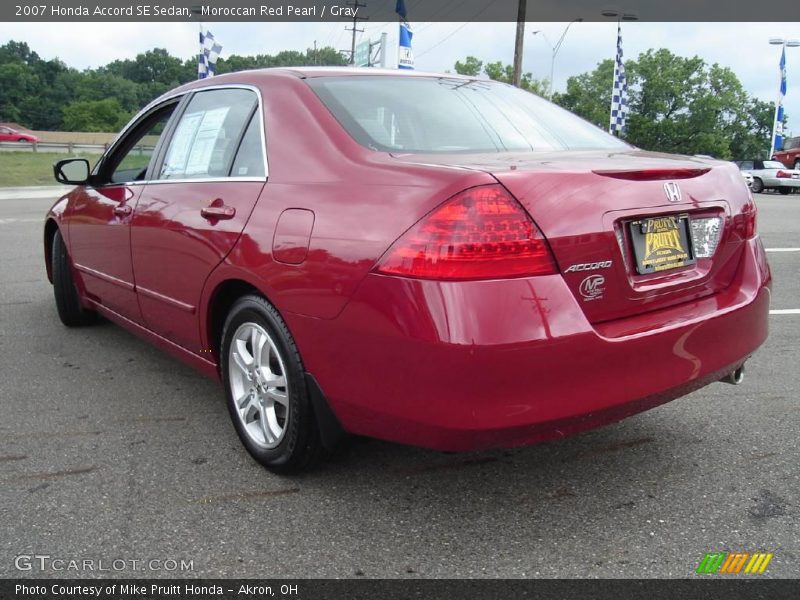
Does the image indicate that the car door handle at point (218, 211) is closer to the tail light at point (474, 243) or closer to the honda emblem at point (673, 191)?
the tail light at point (474, 243)

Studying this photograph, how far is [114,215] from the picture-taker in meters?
3.84

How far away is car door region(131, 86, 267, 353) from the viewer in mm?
2863

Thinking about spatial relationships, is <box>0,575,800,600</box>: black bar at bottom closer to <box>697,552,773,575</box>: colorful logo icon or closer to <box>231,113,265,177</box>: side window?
<box>697,552,773,575</box>: colorful logo icon

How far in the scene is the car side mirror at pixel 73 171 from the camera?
4325 millimetres

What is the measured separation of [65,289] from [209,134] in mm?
2139

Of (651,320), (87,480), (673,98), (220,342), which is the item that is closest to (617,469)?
(651,320)

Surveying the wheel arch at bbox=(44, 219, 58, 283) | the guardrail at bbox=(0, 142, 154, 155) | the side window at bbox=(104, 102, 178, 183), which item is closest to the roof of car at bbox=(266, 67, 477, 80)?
the side window at bbox=(104, 102, 178, 183)

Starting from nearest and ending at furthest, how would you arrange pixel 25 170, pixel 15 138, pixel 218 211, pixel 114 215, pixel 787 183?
pixel 218 211, pixel 114 215, pixel 25 170, pixel 787 183, pixel 15 138

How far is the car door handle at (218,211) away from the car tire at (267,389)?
34cm

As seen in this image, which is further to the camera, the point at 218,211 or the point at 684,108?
the point at 684,108

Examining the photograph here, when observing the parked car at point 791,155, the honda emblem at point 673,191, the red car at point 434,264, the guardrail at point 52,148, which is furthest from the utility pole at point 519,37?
the honda emblem at point 673,191

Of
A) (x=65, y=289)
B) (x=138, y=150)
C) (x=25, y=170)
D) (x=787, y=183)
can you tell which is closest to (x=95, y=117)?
(x=25, y=170)

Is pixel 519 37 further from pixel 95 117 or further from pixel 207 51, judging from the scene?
pixel 95 117

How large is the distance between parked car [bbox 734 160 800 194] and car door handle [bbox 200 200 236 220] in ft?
93.2
